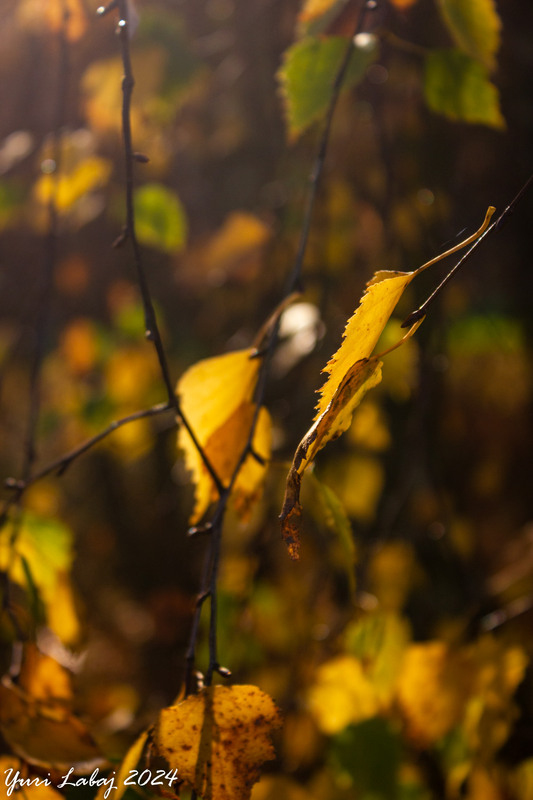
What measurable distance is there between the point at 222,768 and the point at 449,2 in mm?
586

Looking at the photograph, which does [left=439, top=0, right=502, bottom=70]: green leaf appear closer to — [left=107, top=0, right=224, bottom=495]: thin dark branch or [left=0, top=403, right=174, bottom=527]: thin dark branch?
[left=107, top=0, right=224, bottom=495]: thin dark branch

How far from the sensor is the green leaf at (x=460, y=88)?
0.60 metres

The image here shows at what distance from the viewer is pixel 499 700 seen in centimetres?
71

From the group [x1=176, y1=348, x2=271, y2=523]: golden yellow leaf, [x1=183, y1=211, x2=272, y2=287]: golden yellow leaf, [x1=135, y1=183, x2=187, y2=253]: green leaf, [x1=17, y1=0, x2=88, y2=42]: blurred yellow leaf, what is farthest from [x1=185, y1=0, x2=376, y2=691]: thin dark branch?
[x1=183, y1=211, x2=272, y2=287]: golden yellow leaf

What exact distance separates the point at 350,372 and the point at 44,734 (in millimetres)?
353

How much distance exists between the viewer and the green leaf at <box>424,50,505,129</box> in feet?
1.95

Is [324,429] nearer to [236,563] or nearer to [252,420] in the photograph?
[252,420]

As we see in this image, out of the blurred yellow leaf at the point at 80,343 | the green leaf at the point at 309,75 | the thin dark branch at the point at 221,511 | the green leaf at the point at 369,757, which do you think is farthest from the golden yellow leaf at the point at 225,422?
the blurred yellow leaf at the point at 80,343

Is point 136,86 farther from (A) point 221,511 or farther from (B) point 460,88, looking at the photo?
(A) point 221,511

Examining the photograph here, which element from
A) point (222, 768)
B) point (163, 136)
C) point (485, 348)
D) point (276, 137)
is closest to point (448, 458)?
point (485, 348)

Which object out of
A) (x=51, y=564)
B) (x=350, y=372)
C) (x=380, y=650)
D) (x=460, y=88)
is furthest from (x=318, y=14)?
(x=380, y=650)

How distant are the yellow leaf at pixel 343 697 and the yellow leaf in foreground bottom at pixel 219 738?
599 millimetres

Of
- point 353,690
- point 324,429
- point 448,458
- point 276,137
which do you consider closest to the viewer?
point 324,429

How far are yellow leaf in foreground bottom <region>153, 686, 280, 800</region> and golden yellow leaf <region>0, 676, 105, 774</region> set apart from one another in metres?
0.11
